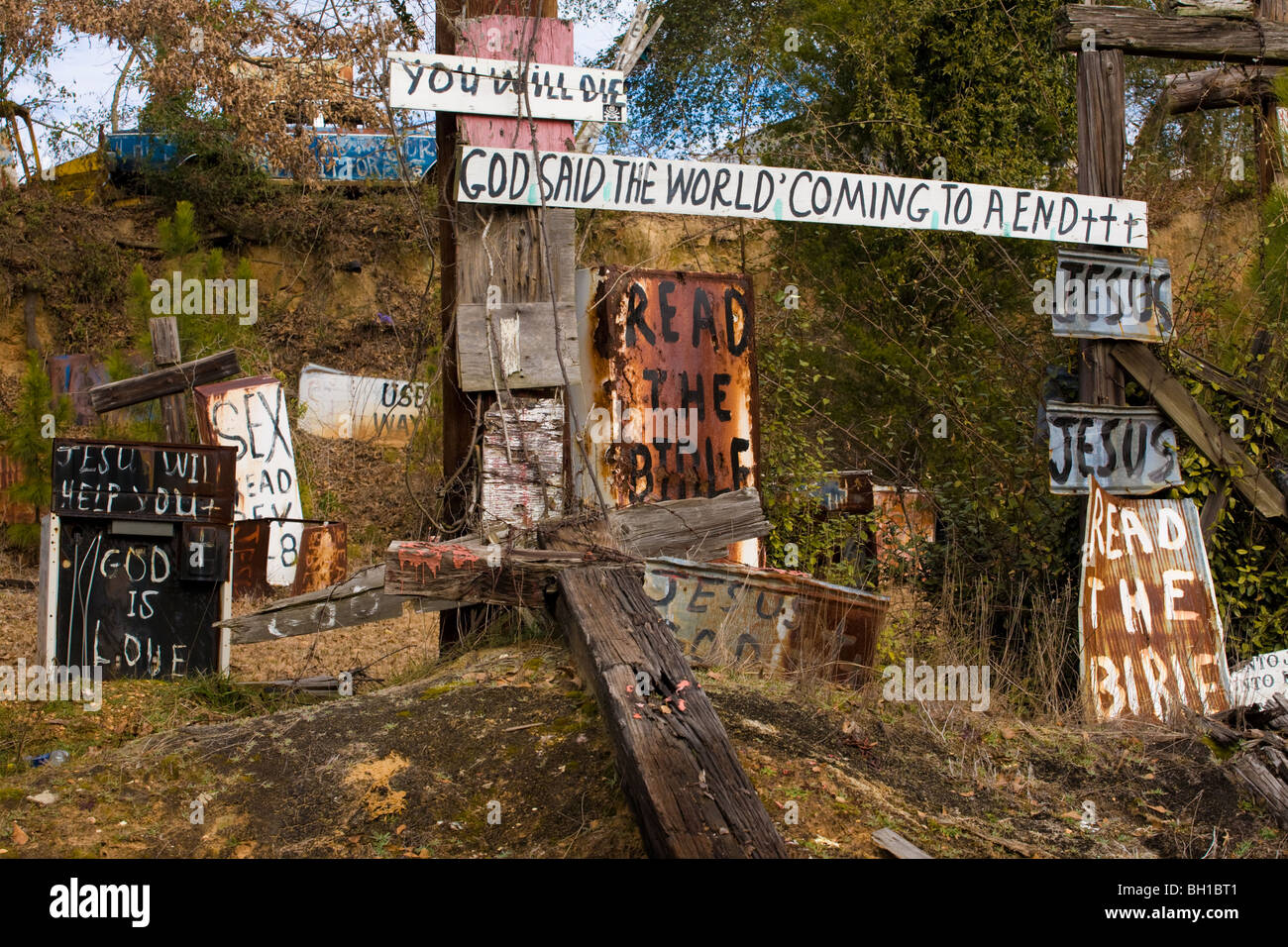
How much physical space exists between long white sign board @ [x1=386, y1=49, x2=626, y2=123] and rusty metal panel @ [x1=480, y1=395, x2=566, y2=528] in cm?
123

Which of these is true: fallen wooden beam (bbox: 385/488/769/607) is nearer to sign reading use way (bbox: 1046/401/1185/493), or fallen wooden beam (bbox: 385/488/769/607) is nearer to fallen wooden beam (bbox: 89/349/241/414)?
sign reading use way (bbox: 1046/401/1185/493)

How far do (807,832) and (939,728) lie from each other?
1.34 meters

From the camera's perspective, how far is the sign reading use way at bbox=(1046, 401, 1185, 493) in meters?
6.03

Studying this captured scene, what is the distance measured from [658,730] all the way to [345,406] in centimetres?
1434

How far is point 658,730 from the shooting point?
3129mm

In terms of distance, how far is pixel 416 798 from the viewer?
10.7ft

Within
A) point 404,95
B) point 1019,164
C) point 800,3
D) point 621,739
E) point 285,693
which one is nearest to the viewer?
point 621,739

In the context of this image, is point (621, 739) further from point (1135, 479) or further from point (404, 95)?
point (1135, 479)

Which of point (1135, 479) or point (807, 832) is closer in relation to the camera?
point (807, 832)

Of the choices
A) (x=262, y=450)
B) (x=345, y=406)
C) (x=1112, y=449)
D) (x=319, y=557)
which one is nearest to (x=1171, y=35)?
(x=1112, y=449)

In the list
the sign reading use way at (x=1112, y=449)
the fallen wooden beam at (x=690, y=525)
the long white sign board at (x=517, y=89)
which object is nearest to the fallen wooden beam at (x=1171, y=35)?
the sign reading use way at (x=1112, y=449)

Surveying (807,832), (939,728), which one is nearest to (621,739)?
(807,832)

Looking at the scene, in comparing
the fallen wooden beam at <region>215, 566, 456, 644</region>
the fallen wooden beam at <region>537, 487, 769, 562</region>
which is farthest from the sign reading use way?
the fallen wooden beam at <region>215, 566, 456, 644</region>

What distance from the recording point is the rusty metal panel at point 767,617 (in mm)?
4746
